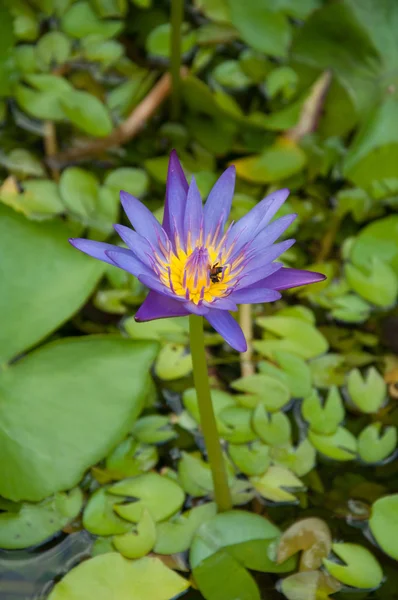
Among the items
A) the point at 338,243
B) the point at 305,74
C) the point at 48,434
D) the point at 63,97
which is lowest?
the point at 48,434

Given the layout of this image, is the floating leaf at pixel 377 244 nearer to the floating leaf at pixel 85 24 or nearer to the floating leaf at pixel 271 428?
the floating leaf at pixel 271 428

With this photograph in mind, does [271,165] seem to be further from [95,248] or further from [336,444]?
[95,248]

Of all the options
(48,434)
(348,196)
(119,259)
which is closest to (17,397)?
(48,434)

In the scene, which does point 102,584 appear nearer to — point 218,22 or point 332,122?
point 332,122

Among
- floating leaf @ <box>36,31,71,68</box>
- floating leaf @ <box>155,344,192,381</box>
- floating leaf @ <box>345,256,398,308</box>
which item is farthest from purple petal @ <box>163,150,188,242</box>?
floating leaf @ <box>36,31,71,68</box>

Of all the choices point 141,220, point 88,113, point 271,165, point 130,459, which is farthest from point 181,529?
point 88,113

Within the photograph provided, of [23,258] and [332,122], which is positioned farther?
[332,122]

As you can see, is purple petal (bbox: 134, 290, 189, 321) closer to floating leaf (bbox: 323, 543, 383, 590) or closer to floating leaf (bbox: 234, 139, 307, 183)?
floating leaf (bbox: 323, 543, 383, 590)
